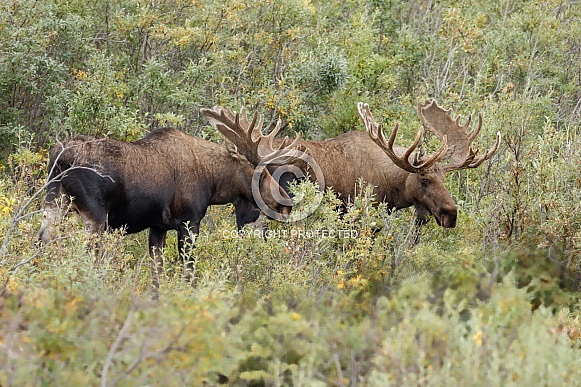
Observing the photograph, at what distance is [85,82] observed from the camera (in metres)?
11.6

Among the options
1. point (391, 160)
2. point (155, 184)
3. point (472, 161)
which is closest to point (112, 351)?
point (155, 184)

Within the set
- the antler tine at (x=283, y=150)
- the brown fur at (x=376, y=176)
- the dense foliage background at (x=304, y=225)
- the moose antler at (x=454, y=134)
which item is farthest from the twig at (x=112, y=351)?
the moose antler at (x=454, y=134)

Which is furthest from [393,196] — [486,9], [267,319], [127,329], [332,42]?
[486,9]

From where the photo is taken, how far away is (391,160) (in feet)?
34.9

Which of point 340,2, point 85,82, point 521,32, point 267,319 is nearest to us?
point 267,319

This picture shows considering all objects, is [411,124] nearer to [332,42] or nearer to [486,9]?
[332,42]

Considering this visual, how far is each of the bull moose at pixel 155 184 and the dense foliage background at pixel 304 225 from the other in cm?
30

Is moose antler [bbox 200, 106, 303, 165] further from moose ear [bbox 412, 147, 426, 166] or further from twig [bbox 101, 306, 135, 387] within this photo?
twig [bbox 101, 306, 135, 387]

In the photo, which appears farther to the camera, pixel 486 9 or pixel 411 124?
pixel 486 9

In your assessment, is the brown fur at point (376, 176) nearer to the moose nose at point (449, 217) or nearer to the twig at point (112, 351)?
the moose nose at point (449, 217)

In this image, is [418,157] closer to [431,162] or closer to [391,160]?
[431,162]

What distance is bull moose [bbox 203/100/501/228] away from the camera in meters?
10.2

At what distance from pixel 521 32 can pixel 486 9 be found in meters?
1.76

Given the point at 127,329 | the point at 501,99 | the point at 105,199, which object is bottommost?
the point at 105,199
